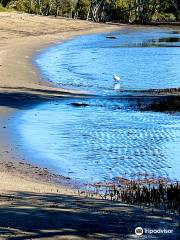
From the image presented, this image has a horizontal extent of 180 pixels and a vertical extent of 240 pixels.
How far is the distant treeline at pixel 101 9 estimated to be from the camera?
9731cm

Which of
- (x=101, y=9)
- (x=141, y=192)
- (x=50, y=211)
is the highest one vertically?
(x=50, y=211)

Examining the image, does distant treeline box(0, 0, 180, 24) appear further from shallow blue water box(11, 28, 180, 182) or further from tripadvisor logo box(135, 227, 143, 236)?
tripadvisor logo box(135, 227, 143, 236)

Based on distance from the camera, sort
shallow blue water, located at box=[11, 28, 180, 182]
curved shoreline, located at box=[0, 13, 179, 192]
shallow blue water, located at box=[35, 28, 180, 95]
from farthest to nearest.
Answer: shallow blue water, located at box=[35, 28, 180, 95]
curved shoreline, located at box=[0, 13, 179, 192]
shallow blue water, located at box=[11, 28, 180, 182]

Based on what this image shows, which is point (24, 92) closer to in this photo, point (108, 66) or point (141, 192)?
point (141, 192)

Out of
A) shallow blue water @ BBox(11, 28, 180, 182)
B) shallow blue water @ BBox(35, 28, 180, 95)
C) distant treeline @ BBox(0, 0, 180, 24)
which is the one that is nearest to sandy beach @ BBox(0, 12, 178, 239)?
shallow blue water @ BBox(11, 28, 180, 182)

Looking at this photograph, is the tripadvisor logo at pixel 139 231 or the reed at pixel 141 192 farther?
the reed at pixel 141 192

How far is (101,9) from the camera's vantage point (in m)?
112

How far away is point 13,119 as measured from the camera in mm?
17391

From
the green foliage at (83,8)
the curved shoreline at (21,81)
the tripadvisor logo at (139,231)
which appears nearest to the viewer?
the tripadvisor logo at (139,231)

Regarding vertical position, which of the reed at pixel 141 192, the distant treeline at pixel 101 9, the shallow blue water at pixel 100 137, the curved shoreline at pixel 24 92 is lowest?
the distant treeline at pixel 101 9

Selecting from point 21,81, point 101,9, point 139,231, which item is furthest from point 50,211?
point 101,9

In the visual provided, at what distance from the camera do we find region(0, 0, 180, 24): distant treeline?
97312mm

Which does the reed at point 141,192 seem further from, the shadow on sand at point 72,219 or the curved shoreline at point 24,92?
the curved shoreline at point 24,92

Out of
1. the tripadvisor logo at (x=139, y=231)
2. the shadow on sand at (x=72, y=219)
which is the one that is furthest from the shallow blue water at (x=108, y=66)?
the tripadvisor logo at (x=139, y=231)
